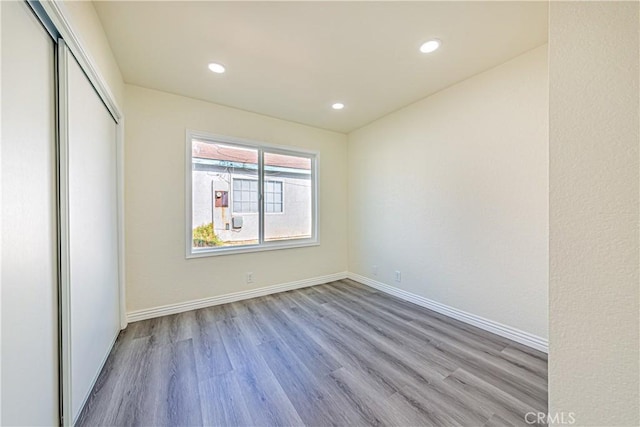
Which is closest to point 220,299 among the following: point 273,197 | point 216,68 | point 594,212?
point 273,197

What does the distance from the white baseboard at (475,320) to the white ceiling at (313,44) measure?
2281 millimetres

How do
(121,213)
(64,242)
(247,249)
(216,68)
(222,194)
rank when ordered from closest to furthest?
(64,242) → (216,68) → (121,213) → (222,194) → (247,249)

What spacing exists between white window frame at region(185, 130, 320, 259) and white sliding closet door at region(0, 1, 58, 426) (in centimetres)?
164

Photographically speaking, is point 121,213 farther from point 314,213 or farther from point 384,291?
point 384,291

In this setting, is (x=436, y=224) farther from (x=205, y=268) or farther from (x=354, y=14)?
(x=205, y=268)

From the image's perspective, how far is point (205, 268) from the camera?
295cm

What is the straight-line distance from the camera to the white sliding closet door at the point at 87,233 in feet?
4.32

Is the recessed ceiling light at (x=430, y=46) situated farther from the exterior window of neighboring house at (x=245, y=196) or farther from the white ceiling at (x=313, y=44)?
the exterior window of neighboring house at (x=245, y=196)

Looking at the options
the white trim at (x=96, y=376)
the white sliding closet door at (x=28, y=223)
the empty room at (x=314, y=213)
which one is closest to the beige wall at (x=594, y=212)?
the empty room at (x=314, y=213)

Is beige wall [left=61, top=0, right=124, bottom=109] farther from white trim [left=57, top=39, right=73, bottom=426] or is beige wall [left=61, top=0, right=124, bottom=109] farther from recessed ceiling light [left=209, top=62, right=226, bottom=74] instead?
recessed ceiling light [left=209, top=62, right=226, bottom=74]

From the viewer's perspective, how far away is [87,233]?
157 centimetres

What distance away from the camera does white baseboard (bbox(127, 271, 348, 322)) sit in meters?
2.59

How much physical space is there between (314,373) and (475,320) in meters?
1.75

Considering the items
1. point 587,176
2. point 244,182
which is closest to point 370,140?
point 244,182
